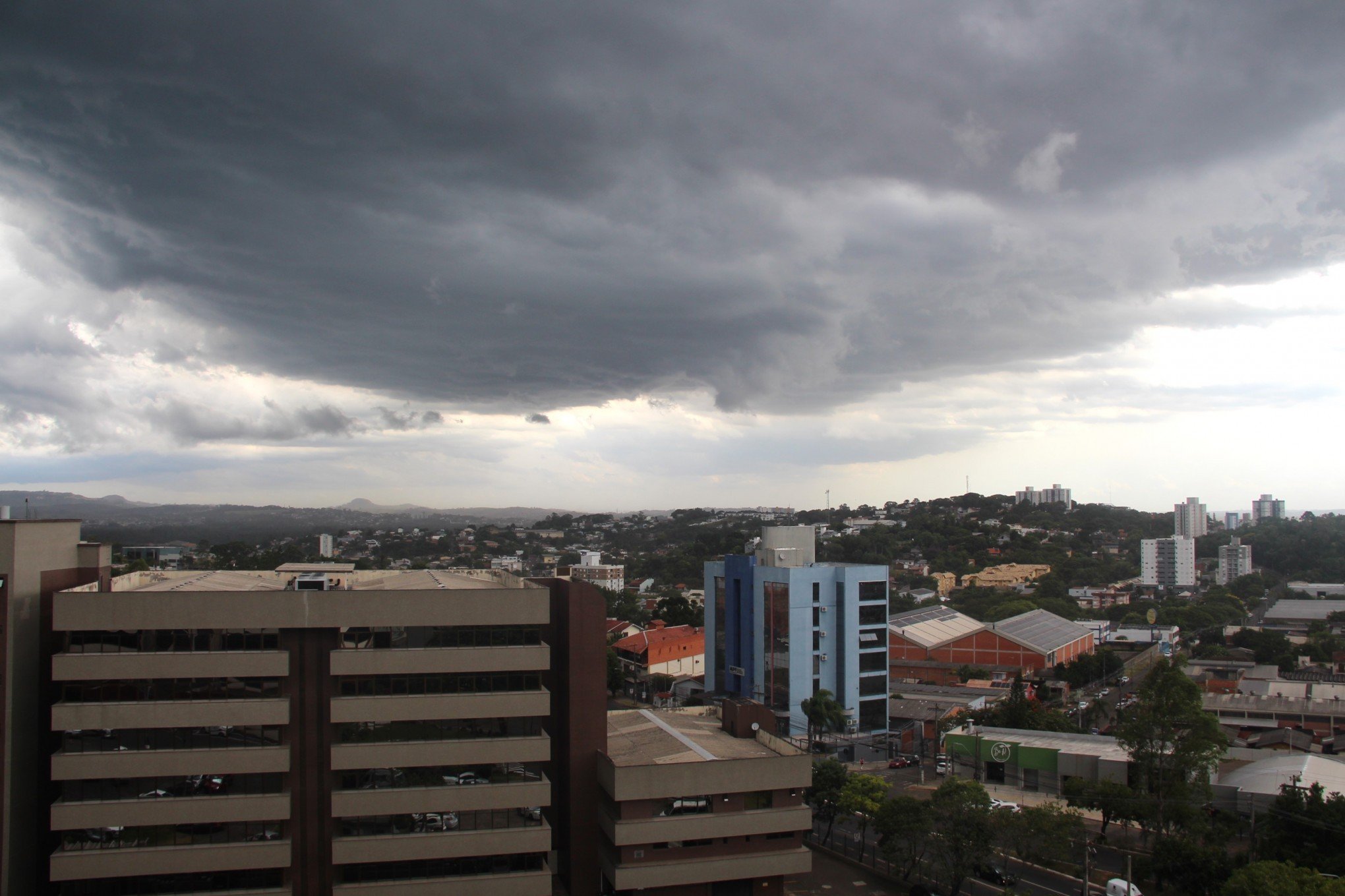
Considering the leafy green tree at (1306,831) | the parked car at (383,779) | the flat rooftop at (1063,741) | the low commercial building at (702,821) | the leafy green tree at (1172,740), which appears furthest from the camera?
the flat rooftop at (1063,741)

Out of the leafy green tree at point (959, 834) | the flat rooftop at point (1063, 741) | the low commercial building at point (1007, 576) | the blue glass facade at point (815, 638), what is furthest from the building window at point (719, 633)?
the low commercial building at point (1007, 576)

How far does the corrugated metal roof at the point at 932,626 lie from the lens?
106m

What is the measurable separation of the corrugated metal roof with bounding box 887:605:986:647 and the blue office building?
34692 millimetres

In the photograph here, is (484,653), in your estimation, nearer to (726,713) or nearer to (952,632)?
(726,713)

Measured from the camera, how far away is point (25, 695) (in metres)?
31.4

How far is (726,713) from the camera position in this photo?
43844mm

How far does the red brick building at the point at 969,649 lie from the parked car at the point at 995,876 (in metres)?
55.7

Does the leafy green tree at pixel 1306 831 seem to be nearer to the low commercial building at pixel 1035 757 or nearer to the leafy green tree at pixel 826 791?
the low commercial building at pixel 1035 757

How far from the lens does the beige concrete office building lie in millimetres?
30781

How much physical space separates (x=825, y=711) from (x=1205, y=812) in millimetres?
23758

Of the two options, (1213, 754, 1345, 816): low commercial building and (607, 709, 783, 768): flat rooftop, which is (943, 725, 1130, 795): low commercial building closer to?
(1213, 754, 1345, 816): low commercial building

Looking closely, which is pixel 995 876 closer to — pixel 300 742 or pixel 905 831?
pixel 905 831

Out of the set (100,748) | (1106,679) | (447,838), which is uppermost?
(100,748)

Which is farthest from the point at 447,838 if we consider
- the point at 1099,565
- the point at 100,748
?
the point at 1099,565
